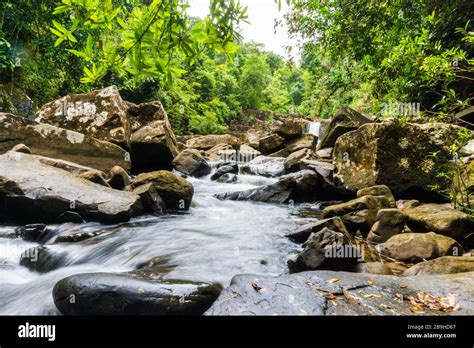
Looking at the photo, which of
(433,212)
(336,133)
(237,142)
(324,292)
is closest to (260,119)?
(237,142)

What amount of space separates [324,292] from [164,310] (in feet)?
4.85

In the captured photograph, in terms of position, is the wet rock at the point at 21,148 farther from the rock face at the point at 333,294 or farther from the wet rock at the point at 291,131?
the wet rock at the point at 291,131

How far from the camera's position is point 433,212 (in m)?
5.60

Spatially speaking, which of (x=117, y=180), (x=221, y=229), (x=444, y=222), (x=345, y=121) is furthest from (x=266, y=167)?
(x=444, y=222)

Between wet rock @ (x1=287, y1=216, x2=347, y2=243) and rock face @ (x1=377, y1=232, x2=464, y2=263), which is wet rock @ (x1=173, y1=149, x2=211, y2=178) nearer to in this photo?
wet rock @ (x1=287, y1=216, x2=347, y2=243)

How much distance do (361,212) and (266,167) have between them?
25.7 ft

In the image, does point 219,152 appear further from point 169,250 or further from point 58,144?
point 169,250

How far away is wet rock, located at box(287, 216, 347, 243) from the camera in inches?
194

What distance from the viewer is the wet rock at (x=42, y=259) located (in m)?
4.71

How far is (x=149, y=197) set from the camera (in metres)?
7.36

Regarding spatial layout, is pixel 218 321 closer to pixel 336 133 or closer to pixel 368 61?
pixel 368 61

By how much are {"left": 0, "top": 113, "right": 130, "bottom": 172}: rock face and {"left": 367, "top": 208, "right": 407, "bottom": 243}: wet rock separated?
7273 millimetres

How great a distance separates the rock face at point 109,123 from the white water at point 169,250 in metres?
4.35

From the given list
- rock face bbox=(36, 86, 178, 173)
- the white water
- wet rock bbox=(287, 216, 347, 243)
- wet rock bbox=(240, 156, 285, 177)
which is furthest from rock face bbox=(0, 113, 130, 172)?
wet rock bbox=(287, 216, 347, 243)
